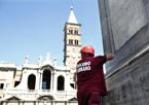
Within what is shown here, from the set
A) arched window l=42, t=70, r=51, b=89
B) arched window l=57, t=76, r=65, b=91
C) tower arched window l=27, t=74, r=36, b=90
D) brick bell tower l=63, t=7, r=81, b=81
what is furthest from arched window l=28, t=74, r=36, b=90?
brick bell tower l=63, t=7, r=81, b=81

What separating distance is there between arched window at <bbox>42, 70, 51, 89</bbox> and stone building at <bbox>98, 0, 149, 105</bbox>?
2749cm

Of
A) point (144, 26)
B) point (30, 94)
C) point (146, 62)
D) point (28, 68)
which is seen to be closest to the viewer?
point (146, 62)

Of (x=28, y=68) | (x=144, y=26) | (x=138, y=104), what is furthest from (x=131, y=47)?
(x=28, y=68)

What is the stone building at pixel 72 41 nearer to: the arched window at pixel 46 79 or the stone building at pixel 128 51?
the arched window at pixel 46 79

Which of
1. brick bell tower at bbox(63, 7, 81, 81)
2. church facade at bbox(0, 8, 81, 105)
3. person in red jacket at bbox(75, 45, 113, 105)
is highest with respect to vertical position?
brick bell tower at bbox(63, 7, 81, 81)

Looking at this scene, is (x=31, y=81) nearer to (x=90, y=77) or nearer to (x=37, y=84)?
(x=37, y=84)

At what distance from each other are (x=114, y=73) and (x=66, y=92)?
87.4 feet

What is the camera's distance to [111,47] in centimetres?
299

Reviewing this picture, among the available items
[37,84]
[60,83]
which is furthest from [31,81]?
[60,83]

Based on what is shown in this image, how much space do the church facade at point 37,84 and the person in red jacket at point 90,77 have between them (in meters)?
25.4

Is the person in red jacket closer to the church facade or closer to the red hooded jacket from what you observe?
the red hooded jacket

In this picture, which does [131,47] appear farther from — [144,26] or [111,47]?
[111,47]

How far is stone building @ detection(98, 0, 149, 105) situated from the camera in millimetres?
1975

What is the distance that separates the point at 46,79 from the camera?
99.6ft
